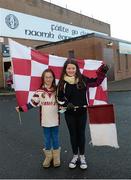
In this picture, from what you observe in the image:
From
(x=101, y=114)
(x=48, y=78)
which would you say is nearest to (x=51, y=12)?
(x=48, y=78)

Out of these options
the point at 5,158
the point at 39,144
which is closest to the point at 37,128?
the point at 39,144

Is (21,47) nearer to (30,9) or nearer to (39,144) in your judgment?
(39,144)

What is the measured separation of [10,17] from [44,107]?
1050 inches

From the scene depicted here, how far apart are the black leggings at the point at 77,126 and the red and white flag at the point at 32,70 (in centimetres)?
49

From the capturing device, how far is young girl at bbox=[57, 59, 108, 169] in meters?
5.23

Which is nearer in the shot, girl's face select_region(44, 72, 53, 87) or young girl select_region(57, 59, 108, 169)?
young girl select_region(57, 59, 108, 169)

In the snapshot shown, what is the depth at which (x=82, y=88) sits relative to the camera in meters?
5.24

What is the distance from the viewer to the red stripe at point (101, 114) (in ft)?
16.8

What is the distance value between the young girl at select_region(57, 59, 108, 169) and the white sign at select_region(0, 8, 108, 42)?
2519 centimetres

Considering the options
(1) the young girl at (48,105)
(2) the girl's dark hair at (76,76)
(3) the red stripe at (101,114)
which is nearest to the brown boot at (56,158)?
(1) the young girl at (48,105)

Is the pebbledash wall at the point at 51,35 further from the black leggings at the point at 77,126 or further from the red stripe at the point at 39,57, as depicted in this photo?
the black leggings at the point at 77,126

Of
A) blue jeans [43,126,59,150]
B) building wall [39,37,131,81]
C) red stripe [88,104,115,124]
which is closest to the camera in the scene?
red stripe [88,104,115,124]

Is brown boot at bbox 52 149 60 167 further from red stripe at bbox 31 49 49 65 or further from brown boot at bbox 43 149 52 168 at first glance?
red stripe at bbox 31 49 49 65

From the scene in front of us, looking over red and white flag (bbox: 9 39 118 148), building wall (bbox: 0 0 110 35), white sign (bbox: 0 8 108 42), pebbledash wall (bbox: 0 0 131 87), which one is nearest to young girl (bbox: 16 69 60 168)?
red and white flag (bbox: 9 39 118 148)
